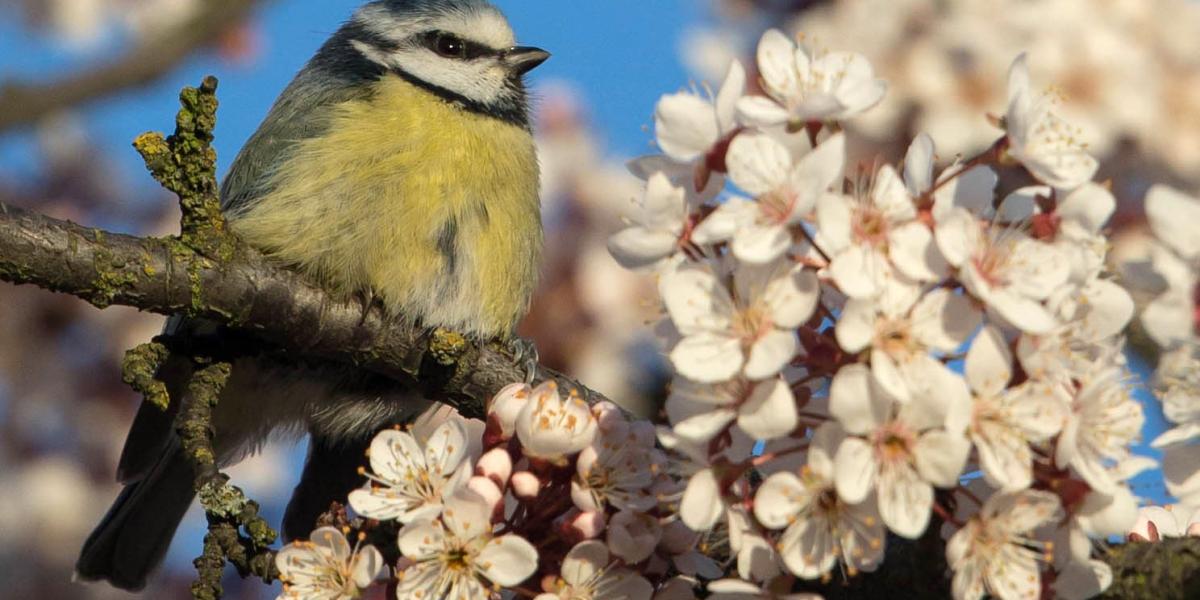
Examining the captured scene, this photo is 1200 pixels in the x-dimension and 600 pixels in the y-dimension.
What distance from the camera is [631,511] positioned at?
1.91m

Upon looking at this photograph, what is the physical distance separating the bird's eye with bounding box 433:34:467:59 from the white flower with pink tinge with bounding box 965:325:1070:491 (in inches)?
99.3

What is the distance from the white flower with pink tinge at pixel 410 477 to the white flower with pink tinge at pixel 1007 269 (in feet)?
2.50

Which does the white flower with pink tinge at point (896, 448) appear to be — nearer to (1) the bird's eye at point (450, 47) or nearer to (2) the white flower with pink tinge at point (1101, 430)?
(2) the white flower with pink tinge at point (1101, 430)

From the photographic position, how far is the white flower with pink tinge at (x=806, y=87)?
1727mm

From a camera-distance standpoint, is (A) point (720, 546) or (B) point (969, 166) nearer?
(B) point (969, 166)

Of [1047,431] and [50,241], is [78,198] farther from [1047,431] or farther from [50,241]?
[1047,431]

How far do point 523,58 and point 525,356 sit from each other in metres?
1.13

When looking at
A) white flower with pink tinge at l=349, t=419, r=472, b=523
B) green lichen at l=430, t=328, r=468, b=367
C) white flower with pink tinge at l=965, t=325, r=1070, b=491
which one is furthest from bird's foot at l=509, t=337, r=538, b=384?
white flower with pink tinge at l=965, t=325, r=1070, b=491

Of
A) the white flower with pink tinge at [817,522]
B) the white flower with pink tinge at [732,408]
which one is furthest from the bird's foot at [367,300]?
the white flower with pink tinge at [817,522]

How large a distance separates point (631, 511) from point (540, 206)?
176 cm

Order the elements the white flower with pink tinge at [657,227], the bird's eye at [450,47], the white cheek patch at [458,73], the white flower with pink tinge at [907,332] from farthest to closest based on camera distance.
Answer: the bird's eye at [450,47] → the white cheek patch at [458,73] → the white flower with pink tinge at [657,227] → the white flower with pink tinge at [907,332]

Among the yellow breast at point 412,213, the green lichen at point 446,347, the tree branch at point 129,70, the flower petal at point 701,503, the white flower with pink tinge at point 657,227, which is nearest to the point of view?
the flower petal at point 701,503

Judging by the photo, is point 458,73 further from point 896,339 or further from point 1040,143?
point 896,339

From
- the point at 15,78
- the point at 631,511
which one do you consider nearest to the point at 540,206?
the point at 15,78
